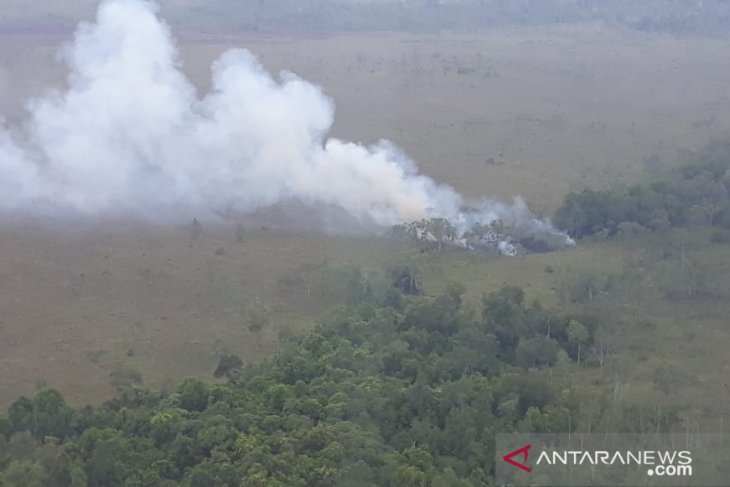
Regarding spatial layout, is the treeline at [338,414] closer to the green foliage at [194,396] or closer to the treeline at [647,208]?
the green foliage at [194,396]

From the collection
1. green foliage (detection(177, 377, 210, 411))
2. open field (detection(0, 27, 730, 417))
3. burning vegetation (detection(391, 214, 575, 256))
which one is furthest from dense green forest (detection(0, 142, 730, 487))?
burning vegetation (detection(391, 214, 575, 256))

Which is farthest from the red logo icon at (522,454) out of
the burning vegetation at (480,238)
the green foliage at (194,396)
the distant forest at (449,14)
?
the distant forest at (449,14)

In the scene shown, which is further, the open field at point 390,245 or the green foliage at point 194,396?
the open field at point 390,245

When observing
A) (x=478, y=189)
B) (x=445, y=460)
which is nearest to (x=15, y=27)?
(x=478, y=189)
